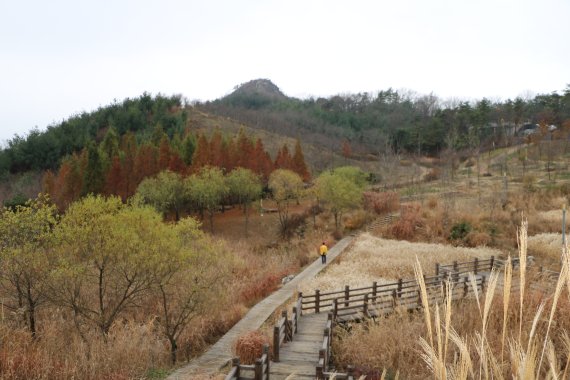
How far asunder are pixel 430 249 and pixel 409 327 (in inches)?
745

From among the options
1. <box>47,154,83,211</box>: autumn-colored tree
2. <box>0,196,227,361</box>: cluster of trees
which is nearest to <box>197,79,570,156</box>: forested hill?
<box>47,154,83,211</box>: autumn-colored tree

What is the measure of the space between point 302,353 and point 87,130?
83.4 meters

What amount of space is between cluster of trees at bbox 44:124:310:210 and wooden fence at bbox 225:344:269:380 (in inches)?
1440

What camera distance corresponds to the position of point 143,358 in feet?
47.0

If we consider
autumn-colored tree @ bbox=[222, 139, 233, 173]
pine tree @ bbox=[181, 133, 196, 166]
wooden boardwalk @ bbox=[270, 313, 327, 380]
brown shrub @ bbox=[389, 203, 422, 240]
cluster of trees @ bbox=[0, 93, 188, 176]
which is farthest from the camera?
cluster of trees @ bbox=[0, 93, 188, 176]

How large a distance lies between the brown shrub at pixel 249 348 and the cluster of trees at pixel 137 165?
34.0m

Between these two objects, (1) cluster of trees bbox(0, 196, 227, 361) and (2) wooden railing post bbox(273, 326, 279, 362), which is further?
(1) cluster of trees bbox(0, 196, 227, 361)

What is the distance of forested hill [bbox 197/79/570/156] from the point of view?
261ft

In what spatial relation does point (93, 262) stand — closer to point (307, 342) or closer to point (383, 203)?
point (307, 342)

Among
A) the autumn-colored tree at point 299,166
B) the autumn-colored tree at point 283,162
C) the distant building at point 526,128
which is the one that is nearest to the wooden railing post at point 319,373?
the autumn-colored tree at point 283,162

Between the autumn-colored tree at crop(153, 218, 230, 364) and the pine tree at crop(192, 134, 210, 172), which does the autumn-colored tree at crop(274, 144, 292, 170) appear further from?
the autumn-colored tree at crop(153, 218, 230, 364)

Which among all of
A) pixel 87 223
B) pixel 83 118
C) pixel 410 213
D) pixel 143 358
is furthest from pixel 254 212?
pixel 83 118

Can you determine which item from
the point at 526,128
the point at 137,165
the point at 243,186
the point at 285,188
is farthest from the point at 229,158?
the point at 526,128

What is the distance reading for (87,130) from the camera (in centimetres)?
8519
